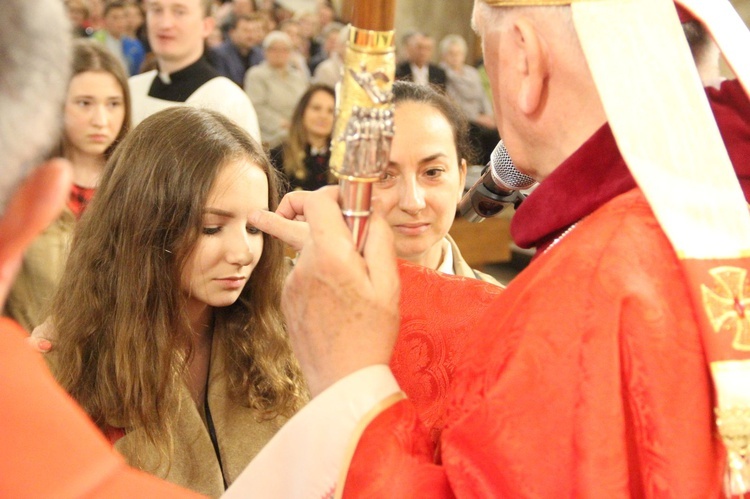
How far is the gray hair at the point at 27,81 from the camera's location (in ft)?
2.24

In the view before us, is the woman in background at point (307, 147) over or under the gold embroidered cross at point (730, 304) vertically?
under

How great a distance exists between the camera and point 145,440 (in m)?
2.10

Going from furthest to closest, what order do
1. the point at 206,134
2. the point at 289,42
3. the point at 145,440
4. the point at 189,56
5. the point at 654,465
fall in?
the point at 289,42
the point at 189,56
the point at 206,134
the point at 145,440
the point at 654,465

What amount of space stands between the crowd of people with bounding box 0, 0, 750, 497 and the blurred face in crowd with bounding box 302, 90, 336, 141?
2.77 meters

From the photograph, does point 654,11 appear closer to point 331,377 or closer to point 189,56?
point 331,377

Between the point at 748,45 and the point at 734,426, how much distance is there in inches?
23.0

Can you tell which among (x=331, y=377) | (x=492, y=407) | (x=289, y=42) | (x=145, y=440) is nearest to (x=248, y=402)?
(x=145, y=440)

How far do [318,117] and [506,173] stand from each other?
380 centimetres

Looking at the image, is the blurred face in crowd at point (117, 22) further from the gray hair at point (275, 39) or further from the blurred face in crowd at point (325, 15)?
the blurred face in crowd at point (325, 15)

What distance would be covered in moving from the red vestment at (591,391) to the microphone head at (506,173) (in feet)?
2.75

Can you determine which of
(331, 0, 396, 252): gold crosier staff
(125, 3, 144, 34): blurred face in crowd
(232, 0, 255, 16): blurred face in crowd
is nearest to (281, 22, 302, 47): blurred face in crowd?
(232, 0, 255, 16): blurred face in crowd

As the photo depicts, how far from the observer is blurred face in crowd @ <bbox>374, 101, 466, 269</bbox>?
8.84 feet

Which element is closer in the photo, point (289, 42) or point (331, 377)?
point (331, 377)

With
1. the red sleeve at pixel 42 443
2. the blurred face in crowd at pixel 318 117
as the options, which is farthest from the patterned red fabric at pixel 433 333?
the blurred face in crowd at pixel 318 117
